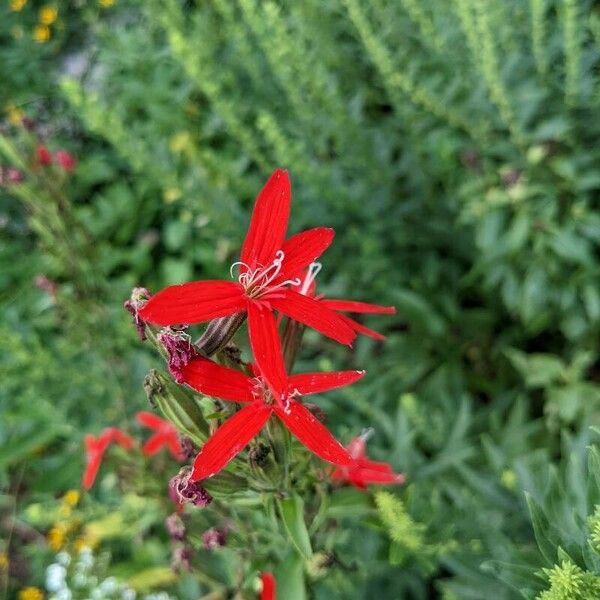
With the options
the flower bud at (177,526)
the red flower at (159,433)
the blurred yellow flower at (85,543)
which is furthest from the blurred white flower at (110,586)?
the flower bud at (177,526)

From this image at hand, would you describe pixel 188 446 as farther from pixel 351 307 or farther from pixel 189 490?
pixel 351 307

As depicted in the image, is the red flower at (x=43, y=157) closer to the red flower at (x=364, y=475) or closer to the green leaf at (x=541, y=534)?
the red flower at (x=364, y=475)

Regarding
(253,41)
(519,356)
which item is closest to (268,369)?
(519,356)

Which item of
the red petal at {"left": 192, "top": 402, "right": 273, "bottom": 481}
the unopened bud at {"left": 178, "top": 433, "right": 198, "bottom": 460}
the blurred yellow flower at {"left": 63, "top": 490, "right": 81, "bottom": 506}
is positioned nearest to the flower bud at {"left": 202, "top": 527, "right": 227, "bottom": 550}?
the unopened bud at {"left": 178, "top": 433, "right": 198, "bottom": 460}

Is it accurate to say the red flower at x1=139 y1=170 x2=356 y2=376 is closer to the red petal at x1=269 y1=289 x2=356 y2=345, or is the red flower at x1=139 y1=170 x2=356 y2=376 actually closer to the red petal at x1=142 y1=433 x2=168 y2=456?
the red petal at x1=269 y1=289 x2=356 y2=345

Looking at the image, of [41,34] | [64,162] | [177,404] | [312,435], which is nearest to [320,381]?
[312,435]

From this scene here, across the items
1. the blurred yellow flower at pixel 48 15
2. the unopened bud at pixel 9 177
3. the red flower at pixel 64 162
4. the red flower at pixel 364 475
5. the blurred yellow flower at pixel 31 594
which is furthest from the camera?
the blurred yellow flower at pixel 48 15
